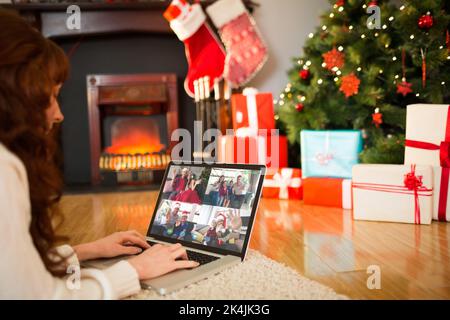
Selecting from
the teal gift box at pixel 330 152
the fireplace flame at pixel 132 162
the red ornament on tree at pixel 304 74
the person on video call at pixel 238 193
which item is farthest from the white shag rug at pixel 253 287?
the fireplace flame at pixel 132 162

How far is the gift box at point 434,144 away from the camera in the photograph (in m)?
1.93

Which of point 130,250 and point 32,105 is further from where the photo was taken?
point 130,250

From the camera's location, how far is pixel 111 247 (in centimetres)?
116

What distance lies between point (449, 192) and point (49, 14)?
2.65 meters

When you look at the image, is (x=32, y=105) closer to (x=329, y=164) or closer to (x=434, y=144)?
(x=434, y=144)

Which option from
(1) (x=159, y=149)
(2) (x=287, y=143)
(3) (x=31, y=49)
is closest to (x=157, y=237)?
(3) (x=31, y=49)

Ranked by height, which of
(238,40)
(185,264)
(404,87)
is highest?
(238,40)

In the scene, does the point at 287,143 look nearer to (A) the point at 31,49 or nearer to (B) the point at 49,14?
(B) the point at 49,14

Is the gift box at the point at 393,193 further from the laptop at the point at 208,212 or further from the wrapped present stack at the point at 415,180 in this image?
the laptop at the point at 208,212

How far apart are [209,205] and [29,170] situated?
1.95 feet

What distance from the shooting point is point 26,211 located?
73 cm

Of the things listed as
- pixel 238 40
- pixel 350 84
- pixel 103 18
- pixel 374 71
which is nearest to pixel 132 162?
pixel 103 18

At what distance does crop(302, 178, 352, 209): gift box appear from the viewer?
2.25m

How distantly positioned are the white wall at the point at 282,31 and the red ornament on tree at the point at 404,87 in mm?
1186
